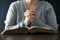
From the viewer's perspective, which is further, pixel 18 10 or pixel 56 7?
pixel 56 7

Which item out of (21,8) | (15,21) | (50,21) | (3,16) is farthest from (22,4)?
(3,16)

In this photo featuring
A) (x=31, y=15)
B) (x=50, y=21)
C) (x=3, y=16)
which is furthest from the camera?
(x=3, y=16)

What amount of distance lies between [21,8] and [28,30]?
0.49 m

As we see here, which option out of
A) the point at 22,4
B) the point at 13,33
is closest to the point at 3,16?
the point at 22,4

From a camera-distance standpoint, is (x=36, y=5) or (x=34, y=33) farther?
(x=36, y=5)

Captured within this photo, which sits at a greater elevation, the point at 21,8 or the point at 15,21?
the point at 21,8

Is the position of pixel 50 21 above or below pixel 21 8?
below

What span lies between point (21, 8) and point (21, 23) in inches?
9.5

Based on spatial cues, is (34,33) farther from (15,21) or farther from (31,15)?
(15,21)

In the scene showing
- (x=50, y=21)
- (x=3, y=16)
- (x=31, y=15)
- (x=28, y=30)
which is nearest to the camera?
(x=28, y=30)

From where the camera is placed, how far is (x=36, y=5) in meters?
2.06

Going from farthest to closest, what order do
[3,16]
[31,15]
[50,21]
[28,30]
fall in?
[3,16]
[50,21]
[31,15]
[28,30]

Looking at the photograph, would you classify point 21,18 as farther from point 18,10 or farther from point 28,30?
point 28,30

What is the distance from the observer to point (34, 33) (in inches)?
64.0
